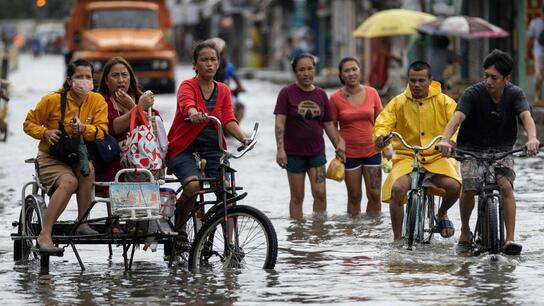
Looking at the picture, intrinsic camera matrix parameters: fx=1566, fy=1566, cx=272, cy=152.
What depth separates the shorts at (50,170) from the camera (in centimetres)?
1094

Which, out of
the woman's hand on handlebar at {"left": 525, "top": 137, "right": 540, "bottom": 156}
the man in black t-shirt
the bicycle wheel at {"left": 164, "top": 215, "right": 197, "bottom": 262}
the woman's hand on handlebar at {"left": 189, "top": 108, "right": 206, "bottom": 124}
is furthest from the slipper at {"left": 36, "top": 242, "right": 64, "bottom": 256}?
the woman's hand on handlebar at {"left": 525, "top": 137, "right": 540, "bottom": 156}

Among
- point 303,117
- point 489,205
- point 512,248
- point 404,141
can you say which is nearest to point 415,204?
point 404,141

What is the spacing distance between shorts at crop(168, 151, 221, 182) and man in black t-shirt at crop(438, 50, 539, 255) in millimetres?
1609

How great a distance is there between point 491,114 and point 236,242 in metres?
2.17

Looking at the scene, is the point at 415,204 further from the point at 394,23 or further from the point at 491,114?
the point at 394,23

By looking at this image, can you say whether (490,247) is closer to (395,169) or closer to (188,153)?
(395,169)

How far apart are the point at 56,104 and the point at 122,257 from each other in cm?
142

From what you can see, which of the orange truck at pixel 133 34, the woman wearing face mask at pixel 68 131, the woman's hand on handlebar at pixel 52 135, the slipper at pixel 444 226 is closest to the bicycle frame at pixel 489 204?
the slipper at pixel 444 226

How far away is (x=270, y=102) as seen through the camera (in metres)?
39.7

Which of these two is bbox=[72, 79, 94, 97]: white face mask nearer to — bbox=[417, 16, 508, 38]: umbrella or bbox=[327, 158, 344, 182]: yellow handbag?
bbox=[327, 158, 344, 182]: yellow handbag

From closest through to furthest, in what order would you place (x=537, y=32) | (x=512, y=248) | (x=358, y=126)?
(x=512, y=248) < (x=358, y=126) < (x=537, y=32)

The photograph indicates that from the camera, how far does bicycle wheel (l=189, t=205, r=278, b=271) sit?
1045cm

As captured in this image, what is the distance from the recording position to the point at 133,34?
41.7 m

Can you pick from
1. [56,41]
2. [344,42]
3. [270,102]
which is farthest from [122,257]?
[56,41]
